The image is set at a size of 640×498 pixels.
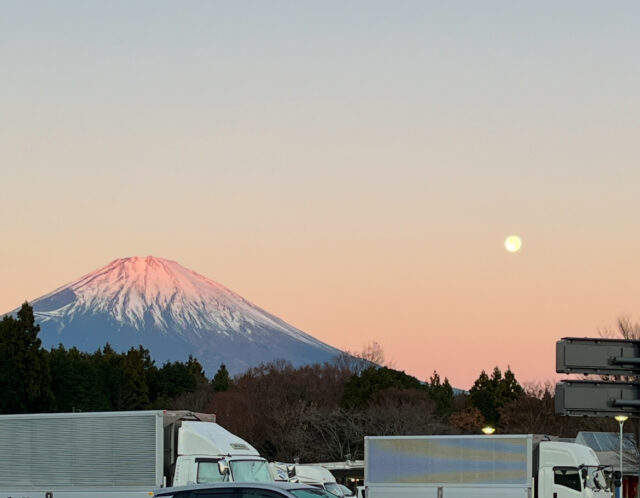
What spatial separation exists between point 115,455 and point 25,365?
6443 cm

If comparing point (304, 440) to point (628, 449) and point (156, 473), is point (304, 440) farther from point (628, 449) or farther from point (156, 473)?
point (156, 473)

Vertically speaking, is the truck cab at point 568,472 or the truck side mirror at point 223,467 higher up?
the truck side mirror at point 223,467

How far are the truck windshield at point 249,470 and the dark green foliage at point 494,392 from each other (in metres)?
91.6

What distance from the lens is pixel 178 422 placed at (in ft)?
105

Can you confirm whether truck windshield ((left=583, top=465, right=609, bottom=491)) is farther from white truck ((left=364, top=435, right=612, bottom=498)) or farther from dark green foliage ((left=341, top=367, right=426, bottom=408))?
dark green foliage ((left=341, top=367, right=426, bottom=408))

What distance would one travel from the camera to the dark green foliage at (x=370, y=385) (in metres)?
101

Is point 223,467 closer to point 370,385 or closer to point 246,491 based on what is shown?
point 246,491

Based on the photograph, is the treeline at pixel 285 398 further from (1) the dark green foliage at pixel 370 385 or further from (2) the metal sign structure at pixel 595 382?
(2) the metal sign structure at pixel 595 382

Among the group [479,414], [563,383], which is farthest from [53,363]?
[563,383]

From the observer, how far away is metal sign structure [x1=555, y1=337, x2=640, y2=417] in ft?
52.2

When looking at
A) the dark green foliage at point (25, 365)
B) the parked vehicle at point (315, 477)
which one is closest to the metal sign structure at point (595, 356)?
the parked vehicle at point (315, 477)

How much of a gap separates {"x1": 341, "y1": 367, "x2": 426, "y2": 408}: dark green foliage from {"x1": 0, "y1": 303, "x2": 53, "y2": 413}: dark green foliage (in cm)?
2356

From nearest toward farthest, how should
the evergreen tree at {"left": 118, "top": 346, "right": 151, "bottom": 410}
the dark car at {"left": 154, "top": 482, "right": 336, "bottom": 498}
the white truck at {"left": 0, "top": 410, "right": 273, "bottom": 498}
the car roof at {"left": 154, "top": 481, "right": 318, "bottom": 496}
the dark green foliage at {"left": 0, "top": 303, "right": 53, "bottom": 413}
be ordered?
the dark car at {"left": 154, "top": 482, "right": 336, "bottom": 498}, the car roof at {"left": 154, "top": 481, "right": 318, "bottom": 496}, the white truck at {"left": 0, "top": 410, "right": 273, "bottom": 498}, the dark green foliage at {"left": 0, "top": 303, "right": 53, "bottom": 413}, the evergreen tree at {"left": 118, "top": 346, "right": 151, "bottom": 410}

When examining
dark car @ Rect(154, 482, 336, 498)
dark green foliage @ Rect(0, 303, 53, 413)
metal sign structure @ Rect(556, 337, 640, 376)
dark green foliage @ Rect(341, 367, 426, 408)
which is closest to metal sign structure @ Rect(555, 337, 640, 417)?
metal sign structure @ Rect(556, 337, 640, 376)
